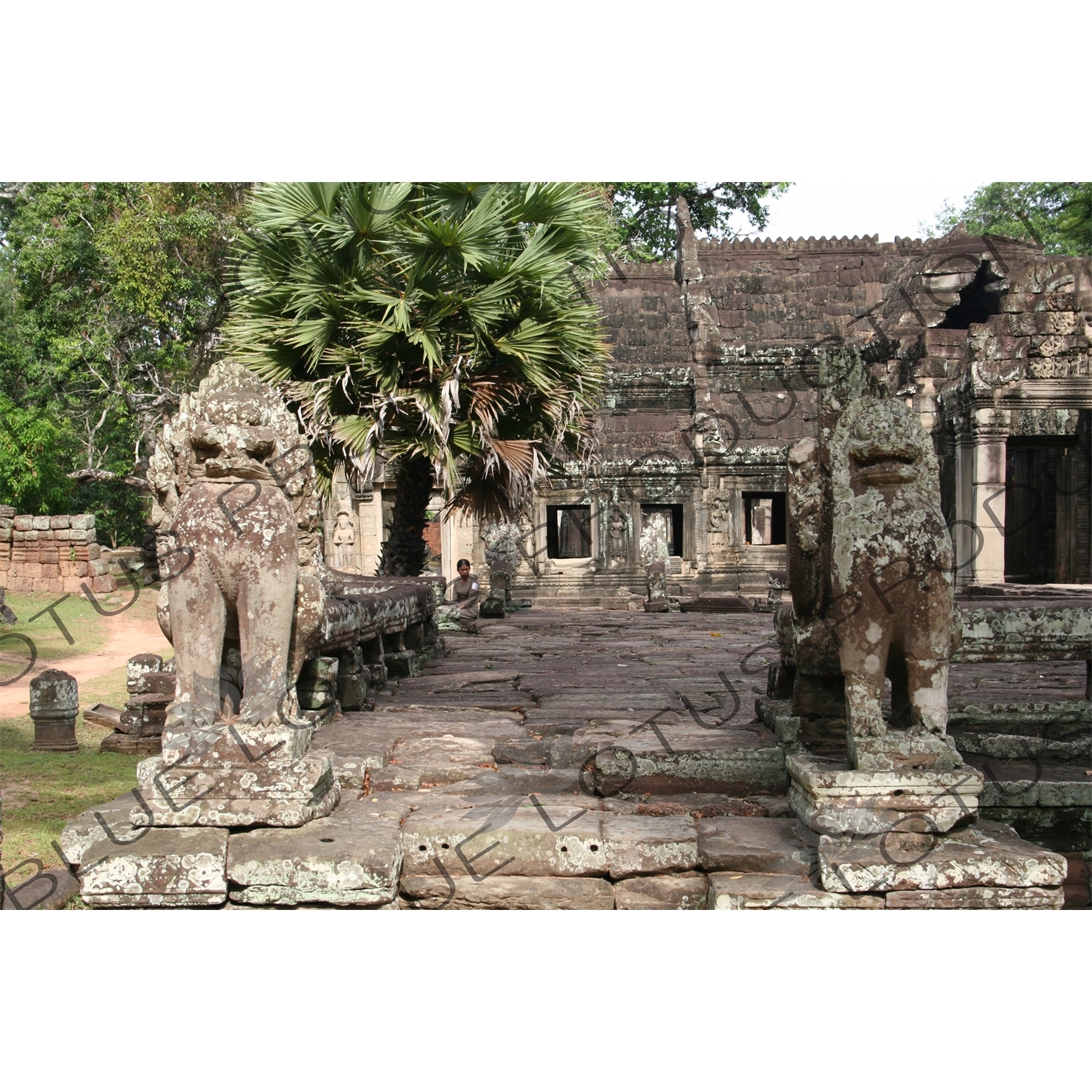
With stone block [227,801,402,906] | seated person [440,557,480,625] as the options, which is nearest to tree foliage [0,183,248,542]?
seated person [440,557,480,625]

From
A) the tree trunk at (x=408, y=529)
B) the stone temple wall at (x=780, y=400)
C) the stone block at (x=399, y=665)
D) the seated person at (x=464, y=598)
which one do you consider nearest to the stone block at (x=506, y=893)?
Result: the stone block at (x=399, y=665)

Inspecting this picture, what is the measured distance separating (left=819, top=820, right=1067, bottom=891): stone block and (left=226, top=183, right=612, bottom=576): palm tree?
20.9ft

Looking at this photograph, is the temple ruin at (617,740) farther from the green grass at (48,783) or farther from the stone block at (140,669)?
the stone block at (140,669)

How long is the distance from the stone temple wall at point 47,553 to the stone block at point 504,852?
18.8 metres

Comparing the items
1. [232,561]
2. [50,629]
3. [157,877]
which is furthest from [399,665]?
[50,629]

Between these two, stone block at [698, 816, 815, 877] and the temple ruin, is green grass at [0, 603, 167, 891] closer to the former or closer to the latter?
the temple ruin

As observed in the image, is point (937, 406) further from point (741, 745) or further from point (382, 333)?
point (741, 745)

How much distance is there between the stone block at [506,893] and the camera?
367 cm

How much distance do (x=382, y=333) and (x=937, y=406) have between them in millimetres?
10273

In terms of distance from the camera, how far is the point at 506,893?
3.71 metres

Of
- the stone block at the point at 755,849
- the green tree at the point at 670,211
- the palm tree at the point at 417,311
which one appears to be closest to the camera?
the stone block at the point at 755,849

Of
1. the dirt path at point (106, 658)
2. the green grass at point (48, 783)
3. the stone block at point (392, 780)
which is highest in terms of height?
the stone block at point (392, 780)

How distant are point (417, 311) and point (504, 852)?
6.32 m

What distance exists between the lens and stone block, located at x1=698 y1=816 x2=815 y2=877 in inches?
140
